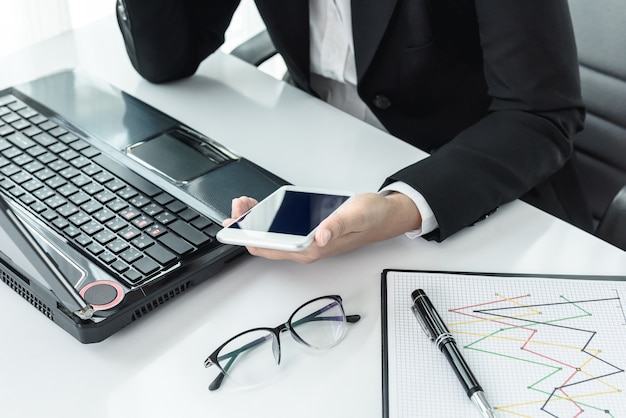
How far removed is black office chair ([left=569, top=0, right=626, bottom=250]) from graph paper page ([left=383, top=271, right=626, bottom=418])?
0.39 m

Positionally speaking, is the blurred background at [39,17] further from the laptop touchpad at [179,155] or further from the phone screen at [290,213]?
the phone screen at [290,213]

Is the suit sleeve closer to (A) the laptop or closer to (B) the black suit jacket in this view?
(B) the black suit jacket

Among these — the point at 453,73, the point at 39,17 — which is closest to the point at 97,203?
the point at 453,73

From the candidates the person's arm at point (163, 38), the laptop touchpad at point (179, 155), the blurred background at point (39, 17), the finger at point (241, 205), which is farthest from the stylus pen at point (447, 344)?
the blurred background at point (39, 17)

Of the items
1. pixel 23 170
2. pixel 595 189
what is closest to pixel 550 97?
pixel 595 189

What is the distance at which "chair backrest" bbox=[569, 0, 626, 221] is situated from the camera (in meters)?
1.15

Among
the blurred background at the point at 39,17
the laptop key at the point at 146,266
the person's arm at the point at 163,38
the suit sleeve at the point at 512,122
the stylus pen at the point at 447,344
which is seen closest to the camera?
the stylus pen at the point at 447,344

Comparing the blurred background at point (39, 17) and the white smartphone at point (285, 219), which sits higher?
the white smartphone at point (285, 219)

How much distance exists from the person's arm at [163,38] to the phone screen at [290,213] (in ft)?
1.42

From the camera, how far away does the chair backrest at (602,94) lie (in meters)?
1.15

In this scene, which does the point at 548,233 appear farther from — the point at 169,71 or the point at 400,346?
the point at 169,71

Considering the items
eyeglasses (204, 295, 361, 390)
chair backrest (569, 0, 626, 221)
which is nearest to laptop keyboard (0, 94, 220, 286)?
eyeglasses (204, 295, 361, 390)

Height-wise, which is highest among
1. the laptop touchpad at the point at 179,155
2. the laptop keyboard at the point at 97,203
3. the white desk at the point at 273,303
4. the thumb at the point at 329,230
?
the thumb at the point at 329,230

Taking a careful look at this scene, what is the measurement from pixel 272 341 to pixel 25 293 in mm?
269
